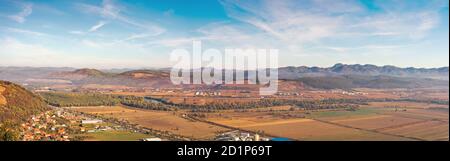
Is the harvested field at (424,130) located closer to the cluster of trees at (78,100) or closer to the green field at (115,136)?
the green field at (115,136)

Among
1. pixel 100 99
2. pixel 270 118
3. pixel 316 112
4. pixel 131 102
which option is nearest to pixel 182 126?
pixel 270 118

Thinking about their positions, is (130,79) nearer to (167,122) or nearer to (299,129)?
(167,122)

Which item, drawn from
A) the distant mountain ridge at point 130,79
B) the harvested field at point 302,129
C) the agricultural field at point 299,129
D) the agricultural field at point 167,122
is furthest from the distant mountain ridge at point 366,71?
the harvested field at point 302,129

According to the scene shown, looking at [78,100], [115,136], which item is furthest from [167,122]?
[78,100]

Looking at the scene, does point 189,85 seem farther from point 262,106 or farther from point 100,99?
point 262,106

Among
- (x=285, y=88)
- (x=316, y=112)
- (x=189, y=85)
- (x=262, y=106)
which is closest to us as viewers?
(x=316, y=112)

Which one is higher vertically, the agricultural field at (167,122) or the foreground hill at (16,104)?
the foreground hill at (16,104)

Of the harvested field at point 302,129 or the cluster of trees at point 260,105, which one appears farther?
the cluster of trees at point 260,105
